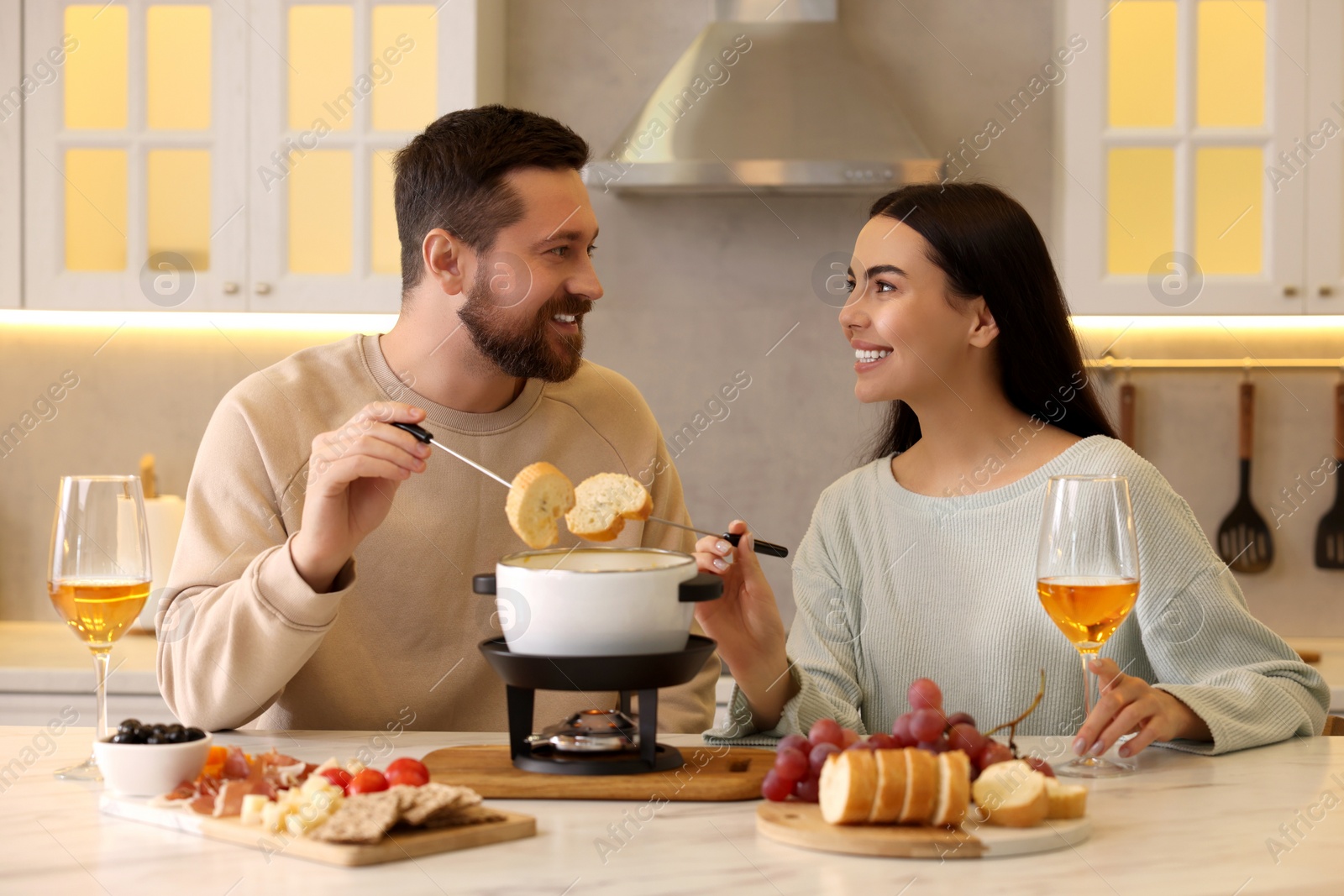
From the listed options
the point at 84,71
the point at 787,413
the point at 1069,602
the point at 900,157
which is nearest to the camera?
the point at 1069,602

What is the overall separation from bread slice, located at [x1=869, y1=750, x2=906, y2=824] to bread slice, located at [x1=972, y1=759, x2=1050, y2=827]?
0.08 m

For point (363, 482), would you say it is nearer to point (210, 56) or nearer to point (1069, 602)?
point (1069, 602)

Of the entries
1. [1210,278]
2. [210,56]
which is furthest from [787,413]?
[210,56]

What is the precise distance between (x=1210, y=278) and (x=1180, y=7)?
587 millimetres

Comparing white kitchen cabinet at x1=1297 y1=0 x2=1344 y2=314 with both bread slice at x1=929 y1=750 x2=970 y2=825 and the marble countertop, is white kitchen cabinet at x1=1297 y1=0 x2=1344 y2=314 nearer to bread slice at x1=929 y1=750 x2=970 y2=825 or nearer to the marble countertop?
the marble countertop

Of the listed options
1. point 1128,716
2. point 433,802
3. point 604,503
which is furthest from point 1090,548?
point 433,802

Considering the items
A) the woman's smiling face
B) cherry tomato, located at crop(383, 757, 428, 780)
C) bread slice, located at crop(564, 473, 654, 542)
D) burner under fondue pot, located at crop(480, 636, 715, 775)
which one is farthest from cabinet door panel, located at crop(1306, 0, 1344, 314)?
cherry tomato, located at crop(383, 757, 428, 780)

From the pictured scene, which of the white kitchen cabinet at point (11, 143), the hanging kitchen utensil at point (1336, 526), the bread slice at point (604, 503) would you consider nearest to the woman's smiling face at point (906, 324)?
the bread slice at point (604, 503)

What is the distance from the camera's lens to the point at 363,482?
1576 millimetres

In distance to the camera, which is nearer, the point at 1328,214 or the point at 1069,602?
the point at 1069,602

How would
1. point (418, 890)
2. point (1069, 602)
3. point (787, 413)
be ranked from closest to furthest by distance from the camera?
1. point (418, 890)
2. point (1069, 602)
3. point (787, 413)

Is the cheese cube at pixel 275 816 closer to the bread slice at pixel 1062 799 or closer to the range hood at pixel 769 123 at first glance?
the bread slice at pixel 1062 799

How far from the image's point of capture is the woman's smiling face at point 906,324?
6.46 ft

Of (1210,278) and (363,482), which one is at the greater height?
(1210,278)
